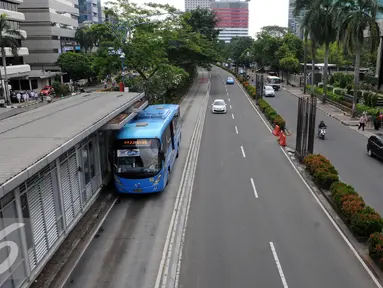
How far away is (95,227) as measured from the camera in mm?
14336

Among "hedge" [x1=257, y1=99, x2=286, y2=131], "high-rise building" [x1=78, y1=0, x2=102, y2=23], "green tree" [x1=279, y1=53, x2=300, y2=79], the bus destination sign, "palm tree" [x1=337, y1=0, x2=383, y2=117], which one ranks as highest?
"high-rise building" [x1=78, y1=0, x2=102, y2=23]

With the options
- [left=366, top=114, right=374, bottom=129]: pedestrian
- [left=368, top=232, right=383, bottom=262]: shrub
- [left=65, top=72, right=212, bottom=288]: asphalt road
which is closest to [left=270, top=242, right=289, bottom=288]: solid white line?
[left=368, top=232, right=383, bottom=262]: shrub

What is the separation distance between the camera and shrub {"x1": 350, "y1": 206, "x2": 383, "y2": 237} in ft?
41.7

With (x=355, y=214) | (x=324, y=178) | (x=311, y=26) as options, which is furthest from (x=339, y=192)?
(x=311, y=26)

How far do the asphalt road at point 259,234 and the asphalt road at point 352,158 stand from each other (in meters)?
2.73

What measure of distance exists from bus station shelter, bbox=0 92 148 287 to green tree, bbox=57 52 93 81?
177 ft

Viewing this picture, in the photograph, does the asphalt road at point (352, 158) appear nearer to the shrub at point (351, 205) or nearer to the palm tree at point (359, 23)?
the shrub at point (351, 205)

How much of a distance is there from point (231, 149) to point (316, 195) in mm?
9179

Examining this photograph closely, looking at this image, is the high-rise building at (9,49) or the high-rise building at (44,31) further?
the high-rise building at (44,31)

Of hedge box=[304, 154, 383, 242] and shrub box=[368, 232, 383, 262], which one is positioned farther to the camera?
hedge box=[304, 154, 383, 242]

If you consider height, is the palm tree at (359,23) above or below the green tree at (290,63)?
above

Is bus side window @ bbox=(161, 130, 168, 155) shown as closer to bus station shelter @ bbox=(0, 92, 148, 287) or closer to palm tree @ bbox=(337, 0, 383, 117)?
bus station shelter @ bbox=(0, 92, 148, 287)

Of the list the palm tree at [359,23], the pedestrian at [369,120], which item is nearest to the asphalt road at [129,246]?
the pedestrian at [369,120]

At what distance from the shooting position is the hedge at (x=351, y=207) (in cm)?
1275
